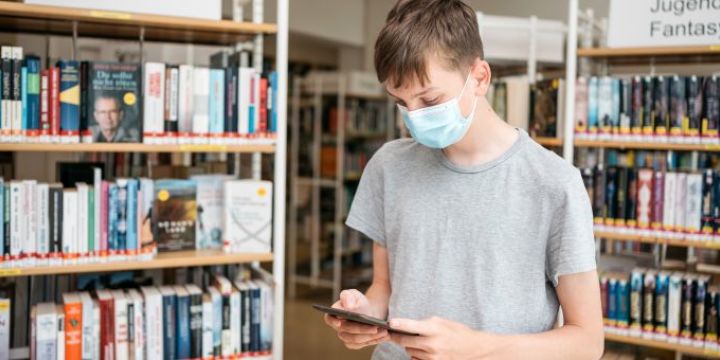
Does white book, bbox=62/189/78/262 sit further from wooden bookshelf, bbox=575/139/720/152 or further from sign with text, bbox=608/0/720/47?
sign with text, bbox=608/0/720/47

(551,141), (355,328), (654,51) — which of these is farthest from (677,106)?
(355,328)

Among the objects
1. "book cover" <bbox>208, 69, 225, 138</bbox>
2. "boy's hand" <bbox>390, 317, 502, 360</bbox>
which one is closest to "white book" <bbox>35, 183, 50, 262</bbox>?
"book cover" <bbox>208, 69, 225, 138</bbox>

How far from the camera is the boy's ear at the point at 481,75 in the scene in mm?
1361

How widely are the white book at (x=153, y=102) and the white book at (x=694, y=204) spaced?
7.35ft

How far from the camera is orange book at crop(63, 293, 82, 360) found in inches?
94.7

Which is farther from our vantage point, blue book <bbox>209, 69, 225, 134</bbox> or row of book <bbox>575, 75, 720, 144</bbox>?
row of book <bbox>575, 75, 720, 144</bbox>

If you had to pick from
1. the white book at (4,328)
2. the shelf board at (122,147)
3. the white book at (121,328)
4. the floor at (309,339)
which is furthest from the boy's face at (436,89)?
the floor at (309,339)

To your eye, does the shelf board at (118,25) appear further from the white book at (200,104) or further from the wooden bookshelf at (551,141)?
the wooden bookshelf at (551,141)

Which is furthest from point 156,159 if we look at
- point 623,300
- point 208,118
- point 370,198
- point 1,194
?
point 623,300

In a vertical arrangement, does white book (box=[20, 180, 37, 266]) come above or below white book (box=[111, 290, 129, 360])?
above

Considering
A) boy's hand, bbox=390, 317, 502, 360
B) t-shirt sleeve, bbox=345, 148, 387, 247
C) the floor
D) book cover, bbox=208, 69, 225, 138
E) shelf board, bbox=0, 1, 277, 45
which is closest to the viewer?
boy's hand, bbox=390, 317, 502, 360

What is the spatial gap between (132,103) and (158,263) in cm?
59

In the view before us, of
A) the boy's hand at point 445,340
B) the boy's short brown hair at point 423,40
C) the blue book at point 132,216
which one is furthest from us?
the blue book at point 132,216

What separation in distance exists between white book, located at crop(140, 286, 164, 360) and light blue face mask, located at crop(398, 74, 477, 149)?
1514 mm
